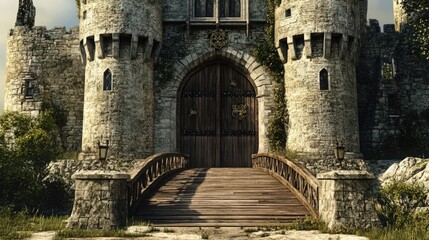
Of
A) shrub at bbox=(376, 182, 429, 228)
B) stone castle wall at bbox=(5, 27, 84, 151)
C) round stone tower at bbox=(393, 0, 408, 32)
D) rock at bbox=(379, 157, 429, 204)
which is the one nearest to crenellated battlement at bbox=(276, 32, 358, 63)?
round stone tower at bbox=(393, 0, 408, 32)

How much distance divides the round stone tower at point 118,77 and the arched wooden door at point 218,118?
6.71 ft

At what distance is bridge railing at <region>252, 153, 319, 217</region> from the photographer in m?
10.9

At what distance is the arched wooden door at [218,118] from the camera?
20.0 m

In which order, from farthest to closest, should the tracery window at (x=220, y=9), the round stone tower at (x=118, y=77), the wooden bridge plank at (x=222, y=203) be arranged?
the tracery window at (x=220, y=9), the round stone tower at (x=118, y=77), the wooden bridge plank at (x=222, y=203)

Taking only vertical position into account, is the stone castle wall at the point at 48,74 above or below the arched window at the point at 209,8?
below

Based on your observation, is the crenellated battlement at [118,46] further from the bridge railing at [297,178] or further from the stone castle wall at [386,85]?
the stone castle wall at [386,85]

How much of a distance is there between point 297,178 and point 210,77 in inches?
357

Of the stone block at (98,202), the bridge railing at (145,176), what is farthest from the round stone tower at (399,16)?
the stone block at (98,202)

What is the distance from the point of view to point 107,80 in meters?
18.5

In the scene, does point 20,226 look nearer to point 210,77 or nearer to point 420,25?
point 210,77

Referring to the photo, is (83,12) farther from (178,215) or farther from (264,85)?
(178,215)

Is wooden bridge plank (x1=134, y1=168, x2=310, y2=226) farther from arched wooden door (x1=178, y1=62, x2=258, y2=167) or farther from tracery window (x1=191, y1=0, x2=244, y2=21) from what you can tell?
tracery window (x1=191, y1=0, x2=244, y2=21)

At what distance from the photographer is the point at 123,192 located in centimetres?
1031

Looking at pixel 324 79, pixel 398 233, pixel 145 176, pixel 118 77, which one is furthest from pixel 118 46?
pixel 398 233
